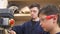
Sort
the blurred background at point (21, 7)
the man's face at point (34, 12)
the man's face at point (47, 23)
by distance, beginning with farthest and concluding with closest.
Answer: the blurred background at point (21, 7), the man's face at point (34, 12), the man's face at point (47, 23)

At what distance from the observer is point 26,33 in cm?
219

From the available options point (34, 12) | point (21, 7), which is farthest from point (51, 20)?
point (21, 7)

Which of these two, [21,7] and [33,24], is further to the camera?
[21,7]

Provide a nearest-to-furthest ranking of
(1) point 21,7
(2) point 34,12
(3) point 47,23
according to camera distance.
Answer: (3) point 47,23 → (2) point 34,12 → (1) point 21,7

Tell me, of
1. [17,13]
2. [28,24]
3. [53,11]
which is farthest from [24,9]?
[53,11]

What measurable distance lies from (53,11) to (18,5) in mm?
1215

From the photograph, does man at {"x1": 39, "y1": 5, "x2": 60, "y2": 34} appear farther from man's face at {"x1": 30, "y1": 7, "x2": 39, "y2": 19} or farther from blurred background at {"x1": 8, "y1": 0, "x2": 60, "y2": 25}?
blurred background at {"x1": 8, "y1": 0, "x2": 60, "y2": 25}

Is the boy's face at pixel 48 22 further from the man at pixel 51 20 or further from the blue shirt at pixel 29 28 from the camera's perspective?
the blue shirt at pixel 29 28

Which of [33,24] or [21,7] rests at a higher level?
[21,7]

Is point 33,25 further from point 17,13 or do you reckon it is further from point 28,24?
point 17,13

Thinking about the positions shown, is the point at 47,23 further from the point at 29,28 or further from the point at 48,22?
the point at 29,28

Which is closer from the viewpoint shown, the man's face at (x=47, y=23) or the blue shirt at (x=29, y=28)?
the man's face at (x=47, y=23)

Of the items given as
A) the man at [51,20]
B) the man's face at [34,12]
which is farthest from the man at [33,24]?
the man at [51,20]

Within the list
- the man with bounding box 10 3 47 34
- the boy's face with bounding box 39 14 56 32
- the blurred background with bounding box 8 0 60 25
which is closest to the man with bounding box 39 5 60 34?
the boy's face with bounding box 39 14 56 32
